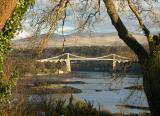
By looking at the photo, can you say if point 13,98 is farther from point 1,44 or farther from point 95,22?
point 1,44

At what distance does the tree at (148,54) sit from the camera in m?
20.1

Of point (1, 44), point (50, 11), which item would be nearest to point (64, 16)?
point (50, 11)

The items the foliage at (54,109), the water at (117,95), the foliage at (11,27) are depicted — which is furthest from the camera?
the water at (117,95)

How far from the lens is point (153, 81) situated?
2017 cm

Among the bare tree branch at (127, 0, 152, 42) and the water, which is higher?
the bare tree branch at (127, 0, 152, 42)

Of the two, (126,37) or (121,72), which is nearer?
(126,37)

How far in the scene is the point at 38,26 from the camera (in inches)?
859

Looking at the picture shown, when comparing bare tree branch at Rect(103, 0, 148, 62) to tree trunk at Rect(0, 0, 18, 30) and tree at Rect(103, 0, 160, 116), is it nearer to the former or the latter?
tree at Rect(103, 0, 160, 116)

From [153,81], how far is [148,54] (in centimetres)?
130

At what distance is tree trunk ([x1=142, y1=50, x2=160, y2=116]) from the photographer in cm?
2008

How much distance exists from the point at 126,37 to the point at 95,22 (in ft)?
6.83

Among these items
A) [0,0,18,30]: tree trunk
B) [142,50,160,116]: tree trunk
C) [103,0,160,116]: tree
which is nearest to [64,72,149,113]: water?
[103,0,160,116]: tree

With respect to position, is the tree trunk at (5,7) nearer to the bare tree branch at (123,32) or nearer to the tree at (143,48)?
the tree at (143,48)

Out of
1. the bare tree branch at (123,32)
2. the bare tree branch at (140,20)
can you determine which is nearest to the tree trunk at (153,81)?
the bare tree branch at (123,32)
